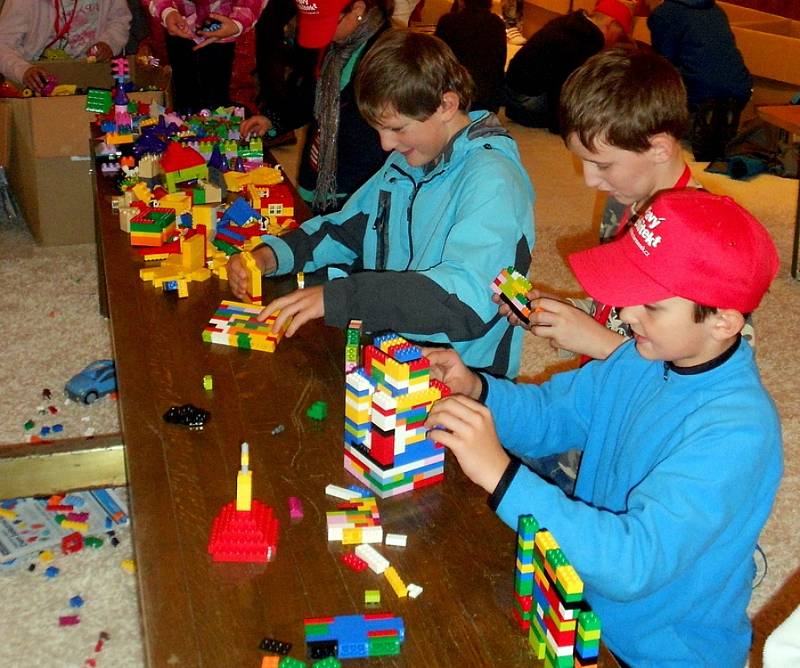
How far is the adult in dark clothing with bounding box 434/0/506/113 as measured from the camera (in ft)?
16.0

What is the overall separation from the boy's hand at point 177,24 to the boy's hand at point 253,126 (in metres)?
0.88

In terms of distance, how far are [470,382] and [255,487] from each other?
1.18 feet

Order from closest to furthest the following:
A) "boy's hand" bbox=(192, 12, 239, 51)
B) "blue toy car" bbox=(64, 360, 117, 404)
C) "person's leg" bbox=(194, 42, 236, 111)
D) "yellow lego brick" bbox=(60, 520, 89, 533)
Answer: "yellow lego brick" bbox=(60, 520, 89, 533) → "blue toy car" bbox=(64, 360, 117, 404) → "boy's hand" bbox=(192, 12, 239, 51) → "person's leg" bbox=(194, 42, 236, 111)

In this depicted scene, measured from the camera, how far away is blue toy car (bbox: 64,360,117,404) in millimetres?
2793

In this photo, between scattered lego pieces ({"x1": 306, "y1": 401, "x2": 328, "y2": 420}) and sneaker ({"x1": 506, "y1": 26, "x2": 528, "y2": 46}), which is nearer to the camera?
scattered lego pieces ({"x1": 306, "y1": 401, "x2": 328, "y2": 420})

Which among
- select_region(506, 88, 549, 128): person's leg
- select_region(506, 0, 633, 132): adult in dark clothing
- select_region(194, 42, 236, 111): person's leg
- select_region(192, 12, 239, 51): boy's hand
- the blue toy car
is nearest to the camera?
the blue toy car

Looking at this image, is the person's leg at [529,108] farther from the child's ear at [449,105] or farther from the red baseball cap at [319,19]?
the child's ear at [449,105]

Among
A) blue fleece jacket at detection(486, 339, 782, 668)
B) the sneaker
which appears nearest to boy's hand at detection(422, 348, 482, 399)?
blue fleece jacket at detection(486, 339, 782, 668)

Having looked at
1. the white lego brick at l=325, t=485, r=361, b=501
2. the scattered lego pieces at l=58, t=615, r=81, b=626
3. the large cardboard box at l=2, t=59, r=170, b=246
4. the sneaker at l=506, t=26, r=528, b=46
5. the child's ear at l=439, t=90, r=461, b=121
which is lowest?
the sneaker at l=506, t=26, r=528, b=46

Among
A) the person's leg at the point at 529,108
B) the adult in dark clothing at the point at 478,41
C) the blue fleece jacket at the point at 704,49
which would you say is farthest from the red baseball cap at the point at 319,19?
the person's leg at the point at 529,108

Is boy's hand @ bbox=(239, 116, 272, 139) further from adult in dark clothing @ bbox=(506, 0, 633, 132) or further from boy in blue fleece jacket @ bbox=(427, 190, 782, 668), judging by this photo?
adult in dark clothing @ bbox=(506, 0, 633, 132)

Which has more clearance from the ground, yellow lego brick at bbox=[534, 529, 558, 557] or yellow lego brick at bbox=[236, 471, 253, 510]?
yellow lego brick at bbox=[534, 529, 558, 557]

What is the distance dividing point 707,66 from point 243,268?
4.24 m

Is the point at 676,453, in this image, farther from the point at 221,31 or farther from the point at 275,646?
the point at 221,31
